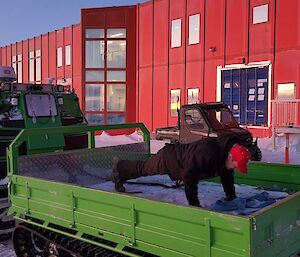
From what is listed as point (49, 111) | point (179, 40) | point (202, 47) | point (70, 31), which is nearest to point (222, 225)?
point (49, 111)

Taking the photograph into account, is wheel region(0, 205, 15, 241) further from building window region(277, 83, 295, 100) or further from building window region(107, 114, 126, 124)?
building window region(107, 114, 126, 124)

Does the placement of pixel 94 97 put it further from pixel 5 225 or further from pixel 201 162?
pixel 201 162

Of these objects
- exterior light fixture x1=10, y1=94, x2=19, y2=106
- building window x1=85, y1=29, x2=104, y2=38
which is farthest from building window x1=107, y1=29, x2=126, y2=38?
exterior light fixture x1=10, y1=94, x2=19, y2=106

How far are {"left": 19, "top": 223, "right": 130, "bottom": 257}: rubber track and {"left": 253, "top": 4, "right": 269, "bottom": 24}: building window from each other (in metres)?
15.3

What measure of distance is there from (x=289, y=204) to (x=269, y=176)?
75.9 inches

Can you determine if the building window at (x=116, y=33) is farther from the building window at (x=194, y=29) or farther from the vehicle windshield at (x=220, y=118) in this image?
the vehicle windshield at (x=220, y=118)

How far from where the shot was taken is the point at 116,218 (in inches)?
148

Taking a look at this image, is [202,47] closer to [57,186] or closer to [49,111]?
[49,111]

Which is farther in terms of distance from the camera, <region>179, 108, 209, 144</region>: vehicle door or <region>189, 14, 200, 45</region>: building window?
<region>189, 14, 200, 45</region>: building window

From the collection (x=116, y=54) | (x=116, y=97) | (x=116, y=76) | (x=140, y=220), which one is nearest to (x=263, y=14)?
(x=116, y=54)

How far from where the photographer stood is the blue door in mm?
18141

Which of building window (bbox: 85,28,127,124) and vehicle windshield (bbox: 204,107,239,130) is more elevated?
building window (bbox: 85,28,127,124)

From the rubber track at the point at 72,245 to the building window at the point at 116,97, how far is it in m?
20.2

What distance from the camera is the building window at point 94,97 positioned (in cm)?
2562
